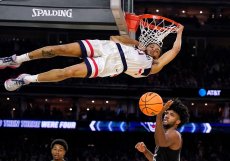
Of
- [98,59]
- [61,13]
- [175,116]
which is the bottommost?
[175,116]

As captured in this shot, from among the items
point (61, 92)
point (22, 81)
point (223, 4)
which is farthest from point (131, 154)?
point (22, 81)

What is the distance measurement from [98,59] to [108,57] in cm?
14

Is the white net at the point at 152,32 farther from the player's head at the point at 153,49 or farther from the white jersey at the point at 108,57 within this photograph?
the white jersey at the point at 108,57

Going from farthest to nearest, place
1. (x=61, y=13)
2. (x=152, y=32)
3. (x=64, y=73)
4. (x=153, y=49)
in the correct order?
(x=152, y=32), (x=153, y=49), (x=64, y=73), (x=61, y=13)

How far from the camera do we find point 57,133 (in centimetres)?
2222

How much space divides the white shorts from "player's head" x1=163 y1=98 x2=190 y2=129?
1.26m

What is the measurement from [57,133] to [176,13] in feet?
28.2

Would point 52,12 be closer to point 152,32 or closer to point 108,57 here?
point 108,57

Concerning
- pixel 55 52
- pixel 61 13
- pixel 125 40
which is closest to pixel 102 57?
pixel 125 40

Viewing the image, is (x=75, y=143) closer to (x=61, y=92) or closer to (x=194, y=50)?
(x=61, y=92)

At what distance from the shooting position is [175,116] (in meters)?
5.63

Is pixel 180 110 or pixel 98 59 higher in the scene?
pixel 98 59

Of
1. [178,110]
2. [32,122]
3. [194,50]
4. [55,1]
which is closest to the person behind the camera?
[178,110]

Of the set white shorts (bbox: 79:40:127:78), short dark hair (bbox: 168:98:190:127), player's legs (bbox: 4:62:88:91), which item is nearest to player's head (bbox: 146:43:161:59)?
white shorts (bbox: 79:40:127:78)
